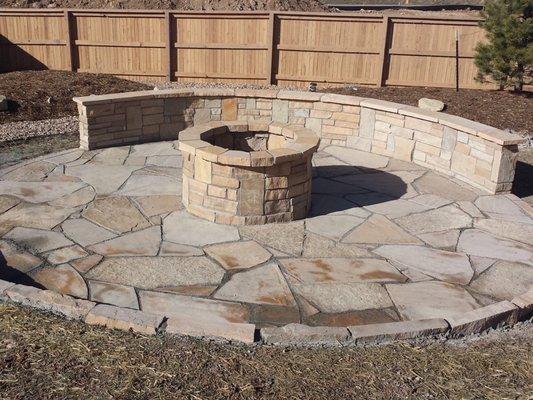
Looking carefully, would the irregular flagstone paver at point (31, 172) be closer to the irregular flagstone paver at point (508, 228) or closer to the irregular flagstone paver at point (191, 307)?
the irregular flagstone paver at point (191, 307)

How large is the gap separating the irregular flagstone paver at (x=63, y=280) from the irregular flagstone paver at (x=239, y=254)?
4.40 ft

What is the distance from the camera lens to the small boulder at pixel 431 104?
12.3 metres

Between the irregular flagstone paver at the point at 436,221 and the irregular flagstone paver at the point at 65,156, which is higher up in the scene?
the irregular flagstone paver at the point at 65,156

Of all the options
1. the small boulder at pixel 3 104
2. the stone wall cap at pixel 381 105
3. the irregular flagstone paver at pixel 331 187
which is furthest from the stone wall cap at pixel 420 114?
the small boulder at pixel 3 104

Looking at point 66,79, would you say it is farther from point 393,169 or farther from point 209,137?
point 393,169

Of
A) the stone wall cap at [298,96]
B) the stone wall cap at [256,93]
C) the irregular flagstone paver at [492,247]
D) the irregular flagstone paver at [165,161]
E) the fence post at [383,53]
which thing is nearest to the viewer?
the irregular flagstone paver at [492,247]

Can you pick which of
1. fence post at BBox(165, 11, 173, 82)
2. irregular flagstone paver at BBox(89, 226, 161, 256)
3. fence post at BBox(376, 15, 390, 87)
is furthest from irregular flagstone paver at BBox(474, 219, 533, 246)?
fence post at BBox(165, 11, 173, 82)

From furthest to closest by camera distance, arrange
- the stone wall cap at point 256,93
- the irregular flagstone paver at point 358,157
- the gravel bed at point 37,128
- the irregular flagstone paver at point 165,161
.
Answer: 1. the gravel bed at point 37,128
2. the stone wall cap at point 256,93
3. the irregular flagstone paver at point 358,157
4. the irregular flagstone paver at point 165,161

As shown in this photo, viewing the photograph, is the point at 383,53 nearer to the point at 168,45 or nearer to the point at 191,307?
the point at 168,45

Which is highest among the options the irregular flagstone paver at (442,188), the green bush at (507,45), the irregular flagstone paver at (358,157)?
the green bush at (507,45)

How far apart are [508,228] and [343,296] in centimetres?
280

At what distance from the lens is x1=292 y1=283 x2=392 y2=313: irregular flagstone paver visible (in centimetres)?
514

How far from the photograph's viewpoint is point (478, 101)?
13055mm

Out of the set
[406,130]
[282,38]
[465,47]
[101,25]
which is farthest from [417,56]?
[101,25]
